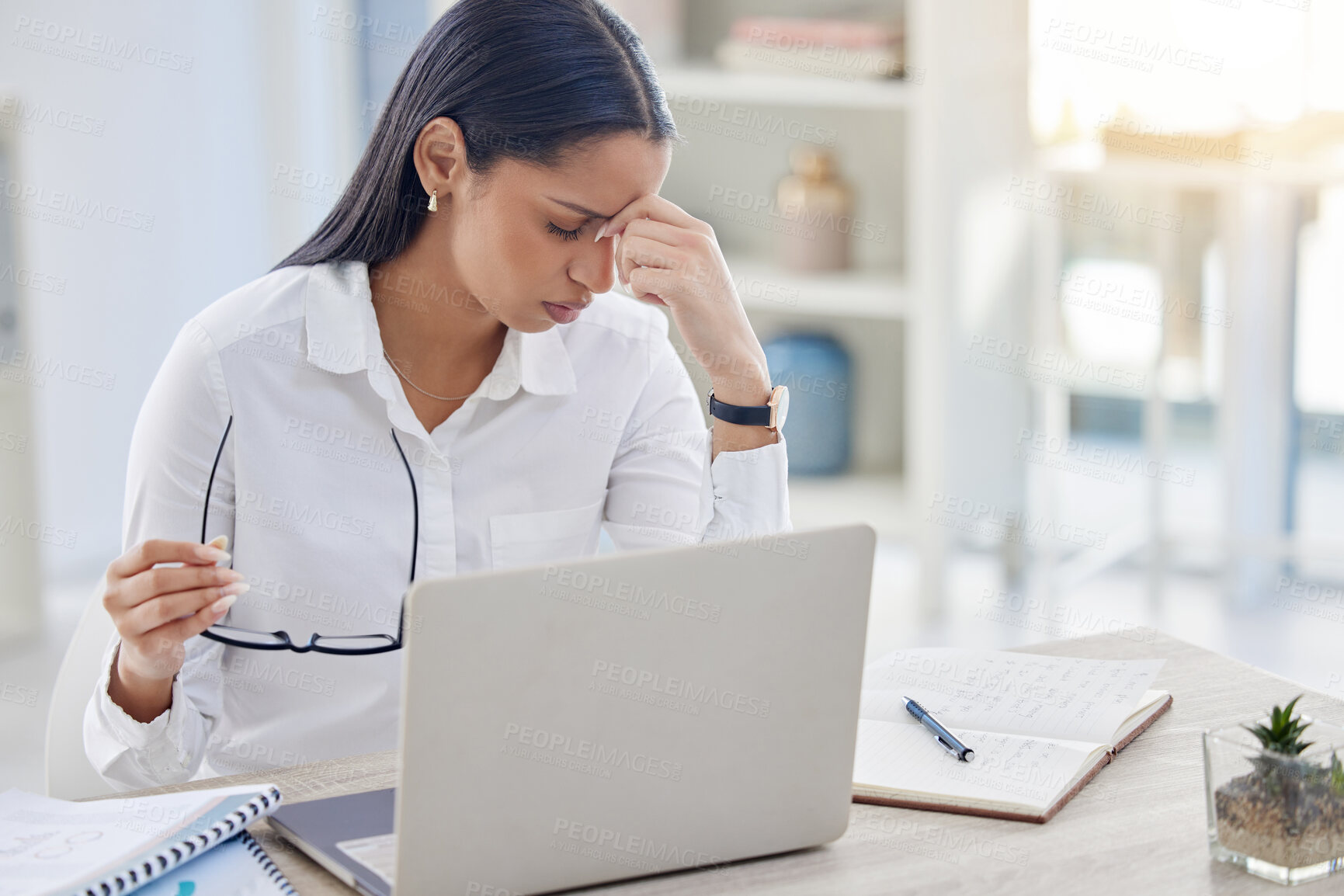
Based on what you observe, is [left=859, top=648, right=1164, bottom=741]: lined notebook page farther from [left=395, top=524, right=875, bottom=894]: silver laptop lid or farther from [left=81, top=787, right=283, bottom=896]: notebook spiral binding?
[left=81, top=787, right=283, bottom=896]: notebook spiral binding

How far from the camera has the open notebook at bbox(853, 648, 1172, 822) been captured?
0.98 m

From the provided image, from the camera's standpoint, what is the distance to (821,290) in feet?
10.0

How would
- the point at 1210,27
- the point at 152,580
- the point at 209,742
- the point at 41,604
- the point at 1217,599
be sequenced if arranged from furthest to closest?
the point at 1217,599, the point at 41,604, the point at 1210,27, the point at 209,742, the point at 152,580

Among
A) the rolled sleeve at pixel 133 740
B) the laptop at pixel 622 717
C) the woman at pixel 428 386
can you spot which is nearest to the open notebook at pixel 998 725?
the laptop at pixel 622 717

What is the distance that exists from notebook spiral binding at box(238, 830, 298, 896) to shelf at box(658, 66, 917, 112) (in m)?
2.17

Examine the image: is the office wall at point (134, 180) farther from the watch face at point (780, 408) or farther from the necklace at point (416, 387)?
the watch face at point (780, 408)

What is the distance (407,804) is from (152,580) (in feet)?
1.03

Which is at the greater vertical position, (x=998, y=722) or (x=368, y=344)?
(x=368, y=344)

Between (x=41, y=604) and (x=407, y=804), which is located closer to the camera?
(x=407, y=804)

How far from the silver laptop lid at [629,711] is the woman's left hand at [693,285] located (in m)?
0.54

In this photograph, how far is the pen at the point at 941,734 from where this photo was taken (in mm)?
1033

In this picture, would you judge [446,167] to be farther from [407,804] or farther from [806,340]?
[806,340]

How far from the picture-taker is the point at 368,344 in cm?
136

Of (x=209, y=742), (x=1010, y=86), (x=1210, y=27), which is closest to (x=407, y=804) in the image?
(x=209, y=742)
